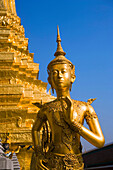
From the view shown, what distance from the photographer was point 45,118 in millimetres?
3824

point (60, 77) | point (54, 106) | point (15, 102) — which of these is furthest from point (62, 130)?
point (15, 102)

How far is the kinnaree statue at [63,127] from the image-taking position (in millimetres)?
3305

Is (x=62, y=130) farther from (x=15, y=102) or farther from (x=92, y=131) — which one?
(x=15, y=102)

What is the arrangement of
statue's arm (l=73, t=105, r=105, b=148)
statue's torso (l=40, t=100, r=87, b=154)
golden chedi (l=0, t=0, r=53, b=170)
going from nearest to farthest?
statue's arm (l=73, t=105, r=105, b=148) → statue's torso (l=40, t=100, r=87, b=154) → golden chedi (l=0, t=0, r=53, b=170)

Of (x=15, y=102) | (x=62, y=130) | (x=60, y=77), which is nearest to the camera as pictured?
(x=62, y=130)

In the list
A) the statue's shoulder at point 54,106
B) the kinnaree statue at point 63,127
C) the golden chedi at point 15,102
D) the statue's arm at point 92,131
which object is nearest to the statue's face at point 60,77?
the kinnaree statue at point 63,127

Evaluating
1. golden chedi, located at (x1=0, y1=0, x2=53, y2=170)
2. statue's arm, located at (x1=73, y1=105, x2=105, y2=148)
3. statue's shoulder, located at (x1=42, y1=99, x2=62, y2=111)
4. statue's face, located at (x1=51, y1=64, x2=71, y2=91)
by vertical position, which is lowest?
statue's arm, located at (x1=73, y1=105, x2=105, y2=148)

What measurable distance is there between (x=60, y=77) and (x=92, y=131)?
3.28ft

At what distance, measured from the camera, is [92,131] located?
11.6 ft

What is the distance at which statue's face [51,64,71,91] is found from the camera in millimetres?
3676

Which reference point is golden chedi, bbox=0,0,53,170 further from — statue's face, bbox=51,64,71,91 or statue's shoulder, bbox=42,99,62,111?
statue's face, bbox=51,64,71,91

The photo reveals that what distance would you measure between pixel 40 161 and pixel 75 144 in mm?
592

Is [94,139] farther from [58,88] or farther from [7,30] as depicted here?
[7,30]

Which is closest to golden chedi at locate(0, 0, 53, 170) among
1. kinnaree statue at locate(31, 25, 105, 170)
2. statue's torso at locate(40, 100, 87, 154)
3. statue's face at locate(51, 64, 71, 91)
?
kinnaree statue at locate(31, 25, 105, 170)
